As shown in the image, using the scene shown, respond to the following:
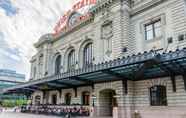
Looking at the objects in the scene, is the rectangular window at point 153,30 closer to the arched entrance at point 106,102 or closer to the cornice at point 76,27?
the arched entrance at point 106,102

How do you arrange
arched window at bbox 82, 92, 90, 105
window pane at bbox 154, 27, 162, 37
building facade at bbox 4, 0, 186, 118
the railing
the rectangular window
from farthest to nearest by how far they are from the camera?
arched window at bbox 82, 92, 90, 105 → the railing → the rectangular window → window pane at bbox 154, 27, 162, 37 → building facade at bbox 4, 0, 186, 118

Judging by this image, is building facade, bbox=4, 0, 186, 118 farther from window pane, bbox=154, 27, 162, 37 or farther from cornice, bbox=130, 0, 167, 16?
window pane, bbox=154, 27, 162, 37

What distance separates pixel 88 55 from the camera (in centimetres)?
3316

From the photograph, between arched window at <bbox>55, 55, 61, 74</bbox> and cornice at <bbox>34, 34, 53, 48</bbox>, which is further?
cornice at <bbox>34, 34, 53, 48</bbox>

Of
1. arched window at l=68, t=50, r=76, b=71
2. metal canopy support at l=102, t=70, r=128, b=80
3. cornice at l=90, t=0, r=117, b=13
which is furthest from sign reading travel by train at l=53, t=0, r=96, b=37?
metal canopy support at l=102, t=70, r=128, b=80

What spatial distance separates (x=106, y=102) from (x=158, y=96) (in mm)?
7310

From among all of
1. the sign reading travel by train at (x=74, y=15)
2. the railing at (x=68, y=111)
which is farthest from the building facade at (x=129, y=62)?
the sign reading travel by train at (x=74, y=15)

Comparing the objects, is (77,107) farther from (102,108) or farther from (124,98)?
(124,98)

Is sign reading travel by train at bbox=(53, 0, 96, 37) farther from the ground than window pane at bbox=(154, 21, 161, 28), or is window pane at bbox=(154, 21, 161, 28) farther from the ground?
sign reading travel by train at bbox=(53, 0, 96, 37)

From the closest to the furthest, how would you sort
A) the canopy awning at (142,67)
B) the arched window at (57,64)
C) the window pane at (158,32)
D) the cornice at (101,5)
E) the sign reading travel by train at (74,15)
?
the canopy awning at (142,67)
the window pane at (158,32)
the cornice at (101,5)
the sign reading travel by train at (74,15)
the arched window at (57,64)

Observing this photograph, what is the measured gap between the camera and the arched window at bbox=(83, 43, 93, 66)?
32594 millimetres

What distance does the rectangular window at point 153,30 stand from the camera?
75.1 ft

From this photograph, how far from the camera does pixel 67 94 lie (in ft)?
111

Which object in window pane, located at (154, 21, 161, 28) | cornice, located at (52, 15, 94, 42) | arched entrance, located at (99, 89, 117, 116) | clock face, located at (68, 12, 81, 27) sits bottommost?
arched entrance, located at (99, 89, 117, 116)
